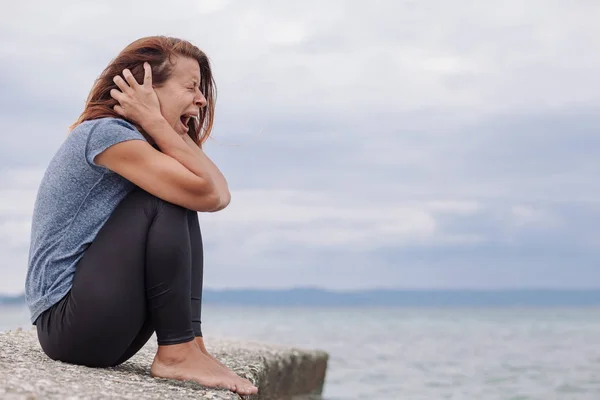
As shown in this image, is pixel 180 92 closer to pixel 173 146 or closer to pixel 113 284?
pixel 173 146

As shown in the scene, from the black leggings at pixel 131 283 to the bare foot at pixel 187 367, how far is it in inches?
3.3

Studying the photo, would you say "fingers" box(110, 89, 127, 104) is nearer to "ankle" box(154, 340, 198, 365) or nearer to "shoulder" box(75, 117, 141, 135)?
"shoulder" box(75, 117, 141, 135)

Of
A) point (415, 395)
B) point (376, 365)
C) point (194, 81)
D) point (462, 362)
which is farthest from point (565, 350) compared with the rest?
point (194, 81)

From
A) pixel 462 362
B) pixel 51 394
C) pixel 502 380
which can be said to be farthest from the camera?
pixel 462 362

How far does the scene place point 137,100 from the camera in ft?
12.3

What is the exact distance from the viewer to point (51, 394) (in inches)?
115

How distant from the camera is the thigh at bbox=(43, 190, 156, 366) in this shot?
346 cm

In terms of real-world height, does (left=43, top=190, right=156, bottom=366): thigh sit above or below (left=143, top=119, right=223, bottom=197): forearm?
below

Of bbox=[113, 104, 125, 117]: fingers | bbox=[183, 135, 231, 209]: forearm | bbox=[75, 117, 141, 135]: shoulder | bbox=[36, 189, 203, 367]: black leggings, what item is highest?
bbox=[113, 104, 125, 117]: fingers

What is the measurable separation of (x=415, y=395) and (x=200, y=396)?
348 inches

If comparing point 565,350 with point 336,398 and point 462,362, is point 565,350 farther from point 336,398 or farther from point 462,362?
point 336,398

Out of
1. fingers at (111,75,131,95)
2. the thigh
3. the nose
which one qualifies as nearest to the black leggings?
the thigh

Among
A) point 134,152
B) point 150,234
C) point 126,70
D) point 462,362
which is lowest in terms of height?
point 462,362

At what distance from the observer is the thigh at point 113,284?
3461mm
